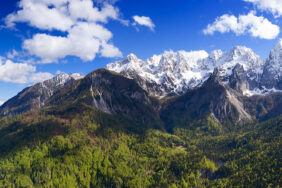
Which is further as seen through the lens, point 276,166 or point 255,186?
point 276,166

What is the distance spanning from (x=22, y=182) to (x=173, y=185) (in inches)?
5032

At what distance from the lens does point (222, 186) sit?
183625mm

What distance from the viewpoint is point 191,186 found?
652 ft

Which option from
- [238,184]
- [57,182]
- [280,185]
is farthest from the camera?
[57,182]

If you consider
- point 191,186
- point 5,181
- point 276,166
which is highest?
point 5,181

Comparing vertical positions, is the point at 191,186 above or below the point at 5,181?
below

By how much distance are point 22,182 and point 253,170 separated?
196573 millimetres

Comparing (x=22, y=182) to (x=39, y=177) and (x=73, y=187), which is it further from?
(x=73, y=187)

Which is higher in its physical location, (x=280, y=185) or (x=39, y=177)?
(x=39, y=177)

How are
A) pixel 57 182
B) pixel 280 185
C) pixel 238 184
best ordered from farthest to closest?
pixel 57 182 → pixel 238 184 → pixel 280 185

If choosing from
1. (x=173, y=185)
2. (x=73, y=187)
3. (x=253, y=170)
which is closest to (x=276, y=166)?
(x=253, y=170)

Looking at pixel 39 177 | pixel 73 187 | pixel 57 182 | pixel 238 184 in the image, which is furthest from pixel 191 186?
pixel 39 177

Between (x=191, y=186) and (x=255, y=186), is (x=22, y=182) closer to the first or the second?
(x=191, y=186)

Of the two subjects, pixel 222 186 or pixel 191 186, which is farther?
pixel 191 186
